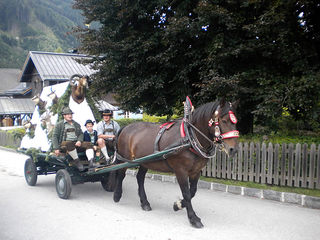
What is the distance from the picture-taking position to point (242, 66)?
866cm

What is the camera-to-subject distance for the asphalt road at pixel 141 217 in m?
4.50

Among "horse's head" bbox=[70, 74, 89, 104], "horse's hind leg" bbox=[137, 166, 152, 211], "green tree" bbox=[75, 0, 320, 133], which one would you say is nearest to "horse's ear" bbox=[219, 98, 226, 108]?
"horse's hind leg" bbox=[137, 166, 152, 211]

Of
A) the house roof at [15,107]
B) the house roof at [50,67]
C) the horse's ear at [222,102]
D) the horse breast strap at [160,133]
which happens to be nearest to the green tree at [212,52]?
the horse breast strap at [160,133]

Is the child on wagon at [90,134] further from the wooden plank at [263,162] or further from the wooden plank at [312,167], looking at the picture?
the wooden plank at [312,167]

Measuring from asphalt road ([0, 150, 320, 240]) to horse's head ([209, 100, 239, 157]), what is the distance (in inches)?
55.6

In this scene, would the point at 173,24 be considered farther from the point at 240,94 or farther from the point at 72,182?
the point at 72,182

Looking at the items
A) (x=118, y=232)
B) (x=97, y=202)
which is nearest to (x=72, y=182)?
(x=97, y=202)

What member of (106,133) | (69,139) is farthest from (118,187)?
(69,139)

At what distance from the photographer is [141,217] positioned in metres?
5.29

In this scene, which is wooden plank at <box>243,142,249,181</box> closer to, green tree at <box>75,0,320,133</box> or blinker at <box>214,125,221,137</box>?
green tree at <box>75,0,320,133</box>

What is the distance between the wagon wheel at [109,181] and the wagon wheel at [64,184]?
93 cm

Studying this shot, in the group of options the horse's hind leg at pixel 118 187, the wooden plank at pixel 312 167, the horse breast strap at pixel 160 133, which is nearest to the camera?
the horse breast strap at pixel 160 133

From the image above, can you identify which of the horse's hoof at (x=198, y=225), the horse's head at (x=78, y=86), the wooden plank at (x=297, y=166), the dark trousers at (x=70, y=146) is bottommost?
the horse's hoof at (x=198, y=225)

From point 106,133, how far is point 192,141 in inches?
106
